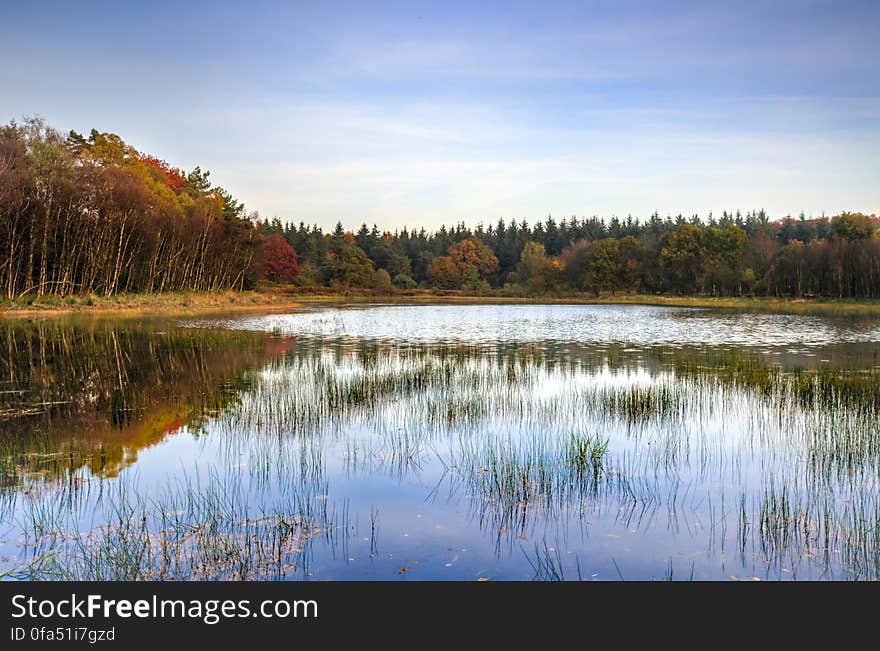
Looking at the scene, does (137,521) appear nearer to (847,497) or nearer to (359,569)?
(359,569)

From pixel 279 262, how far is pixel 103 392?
78748mm

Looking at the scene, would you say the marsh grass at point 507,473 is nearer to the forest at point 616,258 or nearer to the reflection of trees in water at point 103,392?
the reflection of trees in water at point 103,392

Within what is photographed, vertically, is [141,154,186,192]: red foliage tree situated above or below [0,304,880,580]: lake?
above

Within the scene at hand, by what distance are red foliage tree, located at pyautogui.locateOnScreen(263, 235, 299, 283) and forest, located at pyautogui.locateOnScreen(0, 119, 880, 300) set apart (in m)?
0.28

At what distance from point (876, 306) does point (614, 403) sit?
2171 inches

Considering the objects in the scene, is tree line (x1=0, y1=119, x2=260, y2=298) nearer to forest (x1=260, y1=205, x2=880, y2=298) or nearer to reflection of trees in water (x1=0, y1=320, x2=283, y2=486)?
reflection of trees in water (x1=0, y1=320, x2=283, y2=486)

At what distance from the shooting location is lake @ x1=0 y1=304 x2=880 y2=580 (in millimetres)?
5191

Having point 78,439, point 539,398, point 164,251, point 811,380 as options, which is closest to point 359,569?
point 78,439

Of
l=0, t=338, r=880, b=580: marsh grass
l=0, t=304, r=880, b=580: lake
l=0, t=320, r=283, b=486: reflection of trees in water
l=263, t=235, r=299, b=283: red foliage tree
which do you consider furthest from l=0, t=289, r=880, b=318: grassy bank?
l=0, t=338, r=880, b=580: marsh grass

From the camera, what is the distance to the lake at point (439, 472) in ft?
17.0

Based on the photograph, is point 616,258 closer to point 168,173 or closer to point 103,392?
point 168,173

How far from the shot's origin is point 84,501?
6.42 m

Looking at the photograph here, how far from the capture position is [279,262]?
89438mm
